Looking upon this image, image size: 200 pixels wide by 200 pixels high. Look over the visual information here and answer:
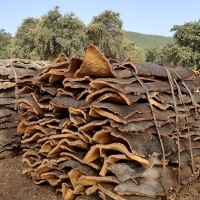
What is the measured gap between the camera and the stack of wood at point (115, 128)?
2.88 m

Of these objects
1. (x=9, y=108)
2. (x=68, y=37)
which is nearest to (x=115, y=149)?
(x=9, y=108)

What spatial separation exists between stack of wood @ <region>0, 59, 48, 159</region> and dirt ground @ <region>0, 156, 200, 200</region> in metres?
0.68

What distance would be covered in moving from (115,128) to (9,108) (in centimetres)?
318

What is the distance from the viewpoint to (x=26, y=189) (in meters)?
4.08

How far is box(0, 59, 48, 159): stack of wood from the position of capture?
17.6 feet

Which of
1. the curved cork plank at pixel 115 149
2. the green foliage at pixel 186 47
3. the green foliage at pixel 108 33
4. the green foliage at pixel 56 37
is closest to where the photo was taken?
the curved cork plank at pixel 115 149

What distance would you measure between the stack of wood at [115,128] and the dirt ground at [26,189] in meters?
0.23

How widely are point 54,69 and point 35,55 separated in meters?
33.2

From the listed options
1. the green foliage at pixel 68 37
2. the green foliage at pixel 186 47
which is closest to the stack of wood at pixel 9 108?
the green foliage at pixel 186 47

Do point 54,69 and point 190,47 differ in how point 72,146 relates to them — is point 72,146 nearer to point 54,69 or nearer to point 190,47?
point 54,69

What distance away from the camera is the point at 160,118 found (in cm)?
308

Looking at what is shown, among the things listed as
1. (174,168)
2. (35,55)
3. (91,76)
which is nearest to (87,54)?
(91,76)

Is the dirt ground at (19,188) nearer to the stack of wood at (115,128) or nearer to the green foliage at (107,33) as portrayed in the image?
the stack of wood at (115,128)

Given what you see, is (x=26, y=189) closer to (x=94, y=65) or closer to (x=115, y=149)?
(x=115, y=149)
